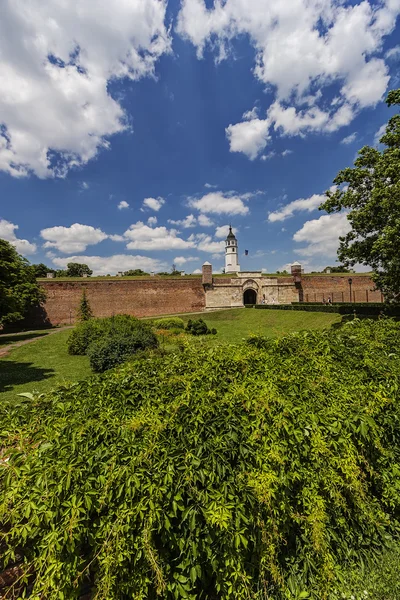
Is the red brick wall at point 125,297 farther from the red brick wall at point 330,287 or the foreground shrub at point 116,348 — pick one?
the foreground shrub at point 116,348

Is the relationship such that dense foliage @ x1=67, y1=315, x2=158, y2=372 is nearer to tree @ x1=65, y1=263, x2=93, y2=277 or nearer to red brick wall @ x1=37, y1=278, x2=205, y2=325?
red brick wall @ x1=37, y1=278, x2=205, y2=325

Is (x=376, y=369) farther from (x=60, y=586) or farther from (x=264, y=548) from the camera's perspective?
(x=60, y=586)

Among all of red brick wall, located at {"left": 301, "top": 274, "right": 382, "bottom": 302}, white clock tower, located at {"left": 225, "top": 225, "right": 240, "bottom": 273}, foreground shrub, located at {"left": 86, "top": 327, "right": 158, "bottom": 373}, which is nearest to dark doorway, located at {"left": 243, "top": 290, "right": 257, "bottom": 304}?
red brick wall, located at {"left": 301, "top": 274, "right": 382, "bottom": 302}

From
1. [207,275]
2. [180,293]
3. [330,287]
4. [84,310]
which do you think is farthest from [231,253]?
[84,310]

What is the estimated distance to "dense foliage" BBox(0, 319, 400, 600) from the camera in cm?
139

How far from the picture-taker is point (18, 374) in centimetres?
930

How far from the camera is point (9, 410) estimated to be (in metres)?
1.99

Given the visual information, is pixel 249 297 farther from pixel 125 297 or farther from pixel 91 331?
pixel 91 331

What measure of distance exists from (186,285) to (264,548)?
29818 mm

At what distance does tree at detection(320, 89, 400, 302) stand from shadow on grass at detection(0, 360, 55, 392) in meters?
12.7

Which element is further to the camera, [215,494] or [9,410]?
[9,410]

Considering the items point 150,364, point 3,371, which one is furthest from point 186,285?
point 150,364

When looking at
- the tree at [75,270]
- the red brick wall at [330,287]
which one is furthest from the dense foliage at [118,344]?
the tree at [75,270]

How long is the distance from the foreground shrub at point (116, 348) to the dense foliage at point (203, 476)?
6993 mm
